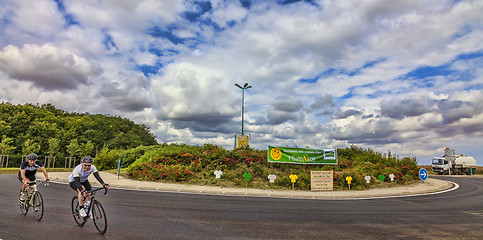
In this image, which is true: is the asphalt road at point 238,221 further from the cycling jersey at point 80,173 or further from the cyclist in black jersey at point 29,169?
the cycling jersey at point 80,173

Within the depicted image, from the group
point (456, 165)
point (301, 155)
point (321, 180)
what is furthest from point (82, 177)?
point (456, 165)

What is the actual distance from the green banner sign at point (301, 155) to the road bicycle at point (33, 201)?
1515 cm

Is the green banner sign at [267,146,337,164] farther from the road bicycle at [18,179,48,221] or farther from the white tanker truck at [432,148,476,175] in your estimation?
the white tanker truck at [432,148,476,175]

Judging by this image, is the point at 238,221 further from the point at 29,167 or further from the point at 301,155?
the point at 301,155

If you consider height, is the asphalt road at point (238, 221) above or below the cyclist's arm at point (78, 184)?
below

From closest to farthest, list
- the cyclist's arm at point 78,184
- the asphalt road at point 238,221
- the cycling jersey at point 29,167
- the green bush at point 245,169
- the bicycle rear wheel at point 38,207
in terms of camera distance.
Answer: the cyclist's arm at point 78,184 → the asphalt road at point 238,221 → the bicycle rear wheel at point 38,207 → the cycling jersey at point 29,167 → the green bush at point 245,169

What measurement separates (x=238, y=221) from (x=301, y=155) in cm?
1397

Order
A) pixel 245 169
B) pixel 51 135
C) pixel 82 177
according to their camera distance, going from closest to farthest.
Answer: pixel 82 177 < pixel 245 169 < pixel 51 135

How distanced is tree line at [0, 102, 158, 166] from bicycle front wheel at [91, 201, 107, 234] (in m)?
44.5

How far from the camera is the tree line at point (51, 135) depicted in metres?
49.7

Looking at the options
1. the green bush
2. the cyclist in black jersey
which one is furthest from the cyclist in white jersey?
the green bush

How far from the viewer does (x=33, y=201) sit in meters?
8.11

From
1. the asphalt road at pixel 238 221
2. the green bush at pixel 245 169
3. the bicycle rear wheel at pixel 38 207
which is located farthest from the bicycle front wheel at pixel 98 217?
the green bush at pixel 245 169

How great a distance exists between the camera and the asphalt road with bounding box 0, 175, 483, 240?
22.7ft
